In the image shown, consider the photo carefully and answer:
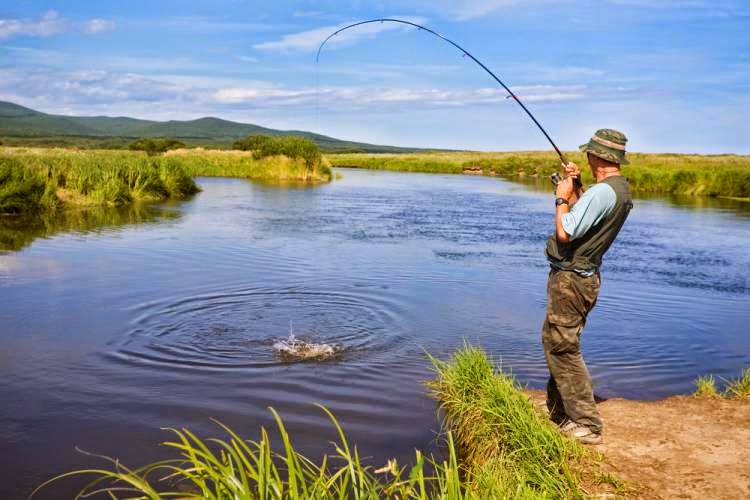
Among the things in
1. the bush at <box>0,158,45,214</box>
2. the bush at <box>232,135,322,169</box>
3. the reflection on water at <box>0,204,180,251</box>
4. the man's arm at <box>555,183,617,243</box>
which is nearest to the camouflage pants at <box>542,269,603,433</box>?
the man's arm at <box>555,183,617,243</box>

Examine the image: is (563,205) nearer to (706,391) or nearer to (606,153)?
(606,153)

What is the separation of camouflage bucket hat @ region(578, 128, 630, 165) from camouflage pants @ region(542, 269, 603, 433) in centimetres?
73

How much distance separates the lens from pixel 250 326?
26.1 feet

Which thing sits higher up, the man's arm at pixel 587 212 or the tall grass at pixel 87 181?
the man's arm at pixel 587 212

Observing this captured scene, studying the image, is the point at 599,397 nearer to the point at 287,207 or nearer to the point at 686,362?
the point at 686,362

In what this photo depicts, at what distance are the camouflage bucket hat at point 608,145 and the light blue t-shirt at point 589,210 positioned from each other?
0.22m

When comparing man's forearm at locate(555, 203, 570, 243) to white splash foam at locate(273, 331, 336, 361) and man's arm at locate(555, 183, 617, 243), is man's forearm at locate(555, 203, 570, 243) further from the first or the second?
white splash foam at locate(273, 331, 336, 361)

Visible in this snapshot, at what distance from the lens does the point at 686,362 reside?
7.27 m

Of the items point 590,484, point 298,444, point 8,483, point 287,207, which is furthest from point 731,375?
point 287,207

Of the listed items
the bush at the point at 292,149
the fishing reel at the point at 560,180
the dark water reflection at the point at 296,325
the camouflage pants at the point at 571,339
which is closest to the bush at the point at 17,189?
the dark water reflection at the point at 296,325

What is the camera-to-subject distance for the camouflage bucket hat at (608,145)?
447cm

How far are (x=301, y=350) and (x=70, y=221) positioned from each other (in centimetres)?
1198

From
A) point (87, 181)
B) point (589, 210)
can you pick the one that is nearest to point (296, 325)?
point (589, 210)

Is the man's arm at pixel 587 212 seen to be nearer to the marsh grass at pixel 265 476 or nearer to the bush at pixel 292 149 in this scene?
the marsh grass at pixel 265 476
